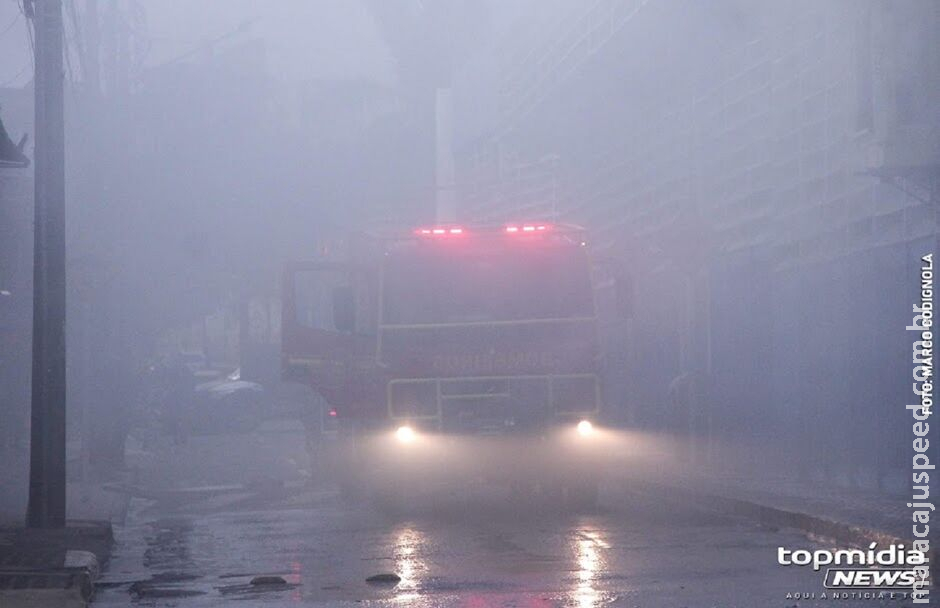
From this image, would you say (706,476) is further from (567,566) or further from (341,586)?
(341,586)

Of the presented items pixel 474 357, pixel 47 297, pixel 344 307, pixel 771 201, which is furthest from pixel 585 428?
pixel 771 201

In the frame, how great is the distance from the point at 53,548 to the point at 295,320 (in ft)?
19.0

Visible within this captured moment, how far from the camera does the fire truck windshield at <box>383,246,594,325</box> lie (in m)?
14.3

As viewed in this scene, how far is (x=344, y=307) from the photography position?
1462 cm

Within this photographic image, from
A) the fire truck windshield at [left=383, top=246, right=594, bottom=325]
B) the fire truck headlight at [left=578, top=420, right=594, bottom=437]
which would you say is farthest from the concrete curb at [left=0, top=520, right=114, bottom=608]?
the fire truck headlight at [left=578, top=420, right=594, bottom=437]

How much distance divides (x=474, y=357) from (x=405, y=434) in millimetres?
970

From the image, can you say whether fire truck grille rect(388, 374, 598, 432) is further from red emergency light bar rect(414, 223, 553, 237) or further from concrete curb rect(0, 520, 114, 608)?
concrete curb rect(0, 520, 114, 608)

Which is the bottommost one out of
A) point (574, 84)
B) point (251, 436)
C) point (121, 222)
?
point (251, 436)

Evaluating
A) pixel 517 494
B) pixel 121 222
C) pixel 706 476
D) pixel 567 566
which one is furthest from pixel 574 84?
pixel 567 566

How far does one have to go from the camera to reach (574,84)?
2712 cm

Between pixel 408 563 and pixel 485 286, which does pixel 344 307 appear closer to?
pixel 485 286
